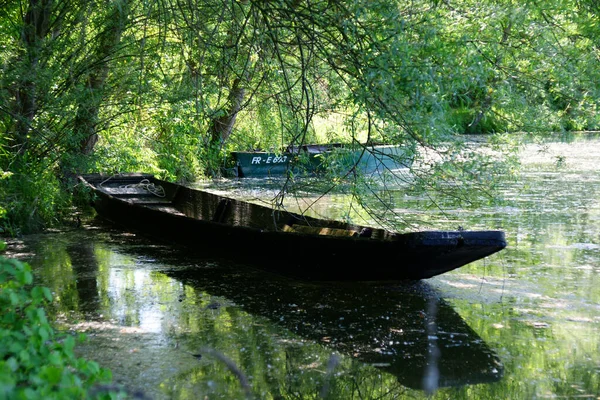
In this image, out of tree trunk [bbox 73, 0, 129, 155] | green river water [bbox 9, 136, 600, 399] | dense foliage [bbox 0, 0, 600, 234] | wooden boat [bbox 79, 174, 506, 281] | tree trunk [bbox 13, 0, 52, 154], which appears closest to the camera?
green river water [bbox 9, 136, 600, 399]

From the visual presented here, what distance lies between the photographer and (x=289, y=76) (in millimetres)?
9070

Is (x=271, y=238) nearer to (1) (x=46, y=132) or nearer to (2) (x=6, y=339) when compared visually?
(1) (x=46, y=132)

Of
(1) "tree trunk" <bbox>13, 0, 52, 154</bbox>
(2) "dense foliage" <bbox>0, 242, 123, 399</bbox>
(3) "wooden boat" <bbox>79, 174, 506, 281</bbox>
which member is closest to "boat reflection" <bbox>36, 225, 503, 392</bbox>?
(3) "wooden boat" <bbox>79, 174, 506, 281</bbox>

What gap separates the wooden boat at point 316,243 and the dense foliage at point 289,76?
0.54 meters

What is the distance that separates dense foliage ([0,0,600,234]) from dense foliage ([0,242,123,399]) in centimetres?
275

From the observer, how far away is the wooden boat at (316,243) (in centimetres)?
643

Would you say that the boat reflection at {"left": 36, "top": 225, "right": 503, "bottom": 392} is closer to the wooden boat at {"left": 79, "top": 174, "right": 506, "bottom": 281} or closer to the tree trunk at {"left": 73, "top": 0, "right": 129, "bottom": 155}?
the wooden boat at {"left": 79, "top": 174, "right": 506, "bottom": 281}

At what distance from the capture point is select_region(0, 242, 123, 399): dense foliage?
2292 millimetres

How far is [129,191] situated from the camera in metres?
11.8

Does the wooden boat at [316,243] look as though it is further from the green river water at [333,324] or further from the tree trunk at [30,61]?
the tree trunk at [30,61]

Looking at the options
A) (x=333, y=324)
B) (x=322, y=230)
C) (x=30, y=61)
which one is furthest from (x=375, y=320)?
(x=30, y=61)

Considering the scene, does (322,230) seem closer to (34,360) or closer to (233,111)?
(233,111)

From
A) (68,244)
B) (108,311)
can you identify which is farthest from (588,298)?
(68,244)

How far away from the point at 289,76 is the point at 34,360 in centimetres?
681
